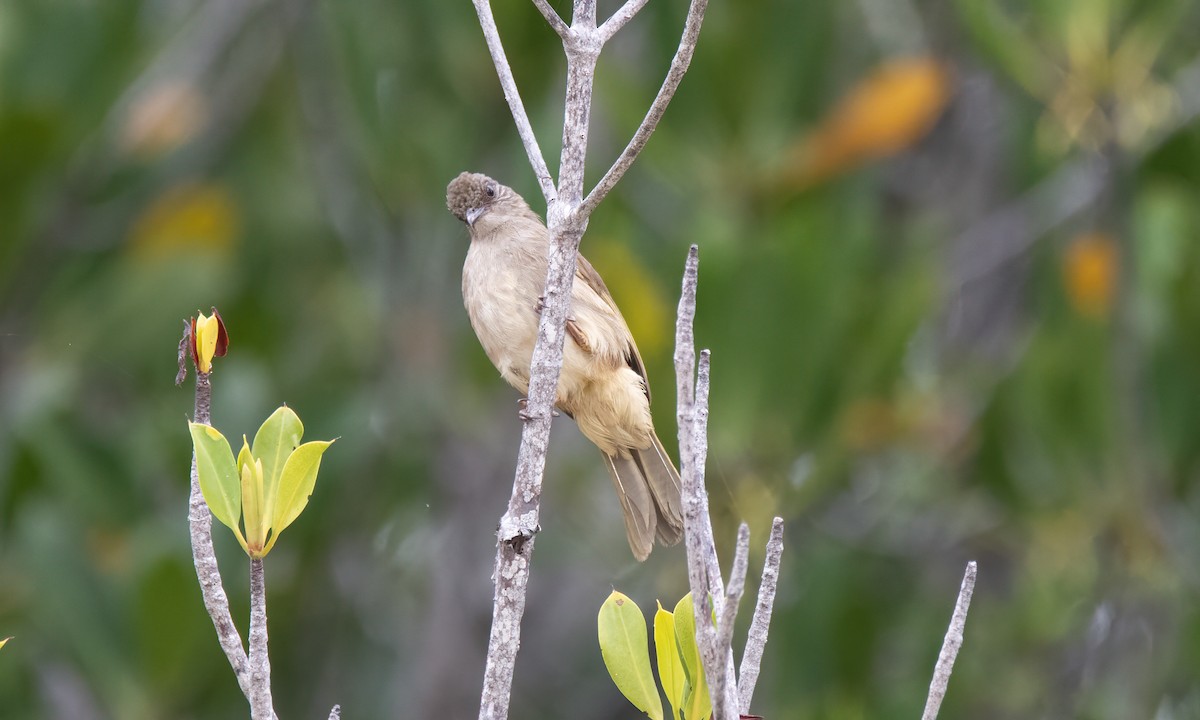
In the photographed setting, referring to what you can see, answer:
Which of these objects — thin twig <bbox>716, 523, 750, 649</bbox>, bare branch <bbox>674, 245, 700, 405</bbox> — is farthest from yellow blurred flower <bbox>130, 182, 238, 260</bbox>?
thin twig <bbox>716, 523, 750, 649</bbox>

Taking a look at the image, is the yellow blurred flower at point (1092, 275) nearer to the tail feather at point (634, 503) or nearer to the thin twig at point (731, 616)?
the tail feather at point (634, 503)

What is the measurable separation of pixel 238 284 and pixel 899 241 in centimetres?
280

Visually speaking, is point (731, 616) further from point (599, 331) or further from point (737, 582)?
point (599, 331)

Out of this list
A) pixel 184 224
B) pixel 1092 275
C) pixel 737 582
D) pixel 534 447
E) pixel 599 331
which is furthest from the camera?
pixel 184 224

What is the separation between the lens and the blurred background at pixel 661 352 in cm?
534

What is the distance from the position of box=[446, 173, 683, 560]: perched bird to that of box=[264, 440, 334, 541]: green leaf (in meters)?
1.79

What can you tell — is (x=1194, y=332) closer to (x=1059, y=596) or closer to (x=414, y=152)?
(x=1059, y=596)

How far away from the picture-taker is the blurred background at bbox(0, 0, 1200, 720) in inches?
210

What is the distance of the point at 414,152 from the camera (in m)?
6.17

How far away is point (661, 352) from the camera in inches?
210

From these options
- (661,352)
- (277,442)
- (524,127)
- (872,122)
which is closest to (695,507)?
(277,442)

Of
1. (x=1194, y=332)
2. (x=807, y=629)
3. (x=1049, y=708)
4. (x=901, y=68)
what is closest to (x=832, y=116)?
(x=901, y=68)

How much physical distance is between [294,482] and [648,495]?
2258 mm

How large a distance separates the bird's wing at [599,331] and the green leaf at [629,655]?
1.80 m
